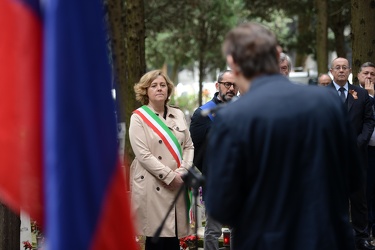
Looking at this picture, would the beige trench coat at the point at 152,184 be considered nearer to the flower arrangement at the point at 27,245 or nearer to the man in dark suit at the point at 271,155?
the flower arrangement at the point at 27,245

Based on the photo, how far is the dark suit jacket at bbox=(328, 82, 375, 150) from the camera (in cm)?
946

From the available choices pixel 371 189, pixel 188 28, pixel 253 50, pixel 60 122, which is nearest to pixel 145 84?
pixel 253 50

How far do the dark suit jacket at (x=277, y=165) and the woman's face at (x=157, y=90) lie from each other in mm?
3682

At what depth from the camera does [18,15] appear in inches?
143

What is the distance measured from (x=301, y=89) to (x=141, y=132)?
3.71 metres

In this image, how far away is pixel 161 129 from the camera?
25.0 ft

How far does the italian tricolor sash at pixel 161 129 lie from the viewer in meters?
7.60

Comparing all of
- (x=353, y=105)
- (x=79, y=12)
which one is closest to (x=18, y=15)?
(x=79, y=12)

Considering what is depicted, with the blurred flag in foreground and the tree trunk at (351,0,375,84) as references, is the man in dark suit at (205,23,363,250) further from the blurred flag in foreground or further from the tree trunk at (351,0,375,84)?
the tree trunk at (351,0,375,84)

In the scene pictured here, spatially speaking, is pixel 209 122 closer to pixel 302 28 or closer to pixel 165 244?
pixel 165 244

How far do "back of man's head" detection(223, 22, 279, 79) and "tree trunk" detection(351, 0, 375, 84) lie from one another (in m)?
Result: 8.58

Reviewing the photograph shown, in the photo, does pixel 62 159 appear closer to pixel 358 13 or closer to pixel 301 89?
pixel 301 89

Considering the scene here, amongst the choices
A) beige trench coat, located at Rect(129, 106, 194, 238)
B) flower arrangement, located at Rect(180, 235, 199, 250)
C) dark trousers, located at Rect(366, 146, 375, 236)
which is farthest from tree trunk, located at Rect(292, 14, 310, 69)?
beige trench coat, located at Rect(129, 106, 194, 238)

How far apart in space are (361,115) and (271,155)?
5.85 meters
